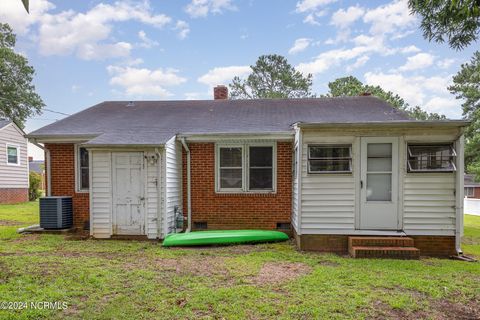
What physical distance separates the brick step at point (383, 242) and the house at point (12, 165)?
59.3 ft

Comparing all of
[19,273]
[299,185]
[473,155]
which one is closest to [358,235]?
[299,185]

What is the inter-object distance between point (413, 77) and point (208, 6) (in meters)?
13.0

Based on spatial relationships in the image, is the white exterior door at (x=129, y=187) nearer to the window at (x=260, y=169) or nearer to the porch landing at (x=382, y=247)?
the window at (x=260, y=169)

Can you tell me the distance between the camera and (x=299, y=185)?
646 cm

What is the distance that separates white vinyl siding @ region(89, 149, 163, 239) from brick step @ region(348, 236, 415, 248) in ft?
14.9

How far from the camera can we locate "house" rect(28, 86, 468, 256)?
6.31 m

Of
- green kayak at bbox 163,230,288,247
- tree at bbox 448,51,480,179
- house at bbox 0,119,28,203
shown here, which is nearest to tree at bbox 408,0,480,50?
green kayak at bbox 163,230,288,247

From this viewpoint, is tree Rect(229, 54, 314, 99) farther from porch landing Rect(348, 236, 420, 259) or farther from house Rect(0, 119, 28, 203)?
porch landing Rect(348, 236, 420, 259)

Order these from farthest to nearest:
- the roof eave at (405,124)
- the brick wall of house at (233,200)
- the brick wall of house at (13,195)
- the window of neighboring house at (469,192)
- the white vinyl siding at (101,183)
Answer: the window of neighboring house at (469,192), the brick wall of house at (13,195), the brick wall of house at (233,200), the white vinyl siding at (101,183), the roof eave at (405,124)

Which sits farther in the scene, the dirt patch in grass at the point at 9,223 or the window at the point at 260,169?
the dirt patch in grass at the point at 9,223

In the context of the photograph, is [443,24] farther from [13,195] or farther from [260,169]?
[13,195]

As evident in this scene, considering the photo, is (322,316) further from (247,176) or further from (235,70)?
(235,70)

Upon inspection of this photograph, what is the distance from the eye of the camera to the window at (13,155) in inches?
702

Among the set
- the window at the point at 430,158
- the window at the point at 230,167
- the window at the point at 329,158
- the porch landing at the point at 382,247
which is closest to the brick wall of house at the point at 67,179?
the window at the point at 230,167
